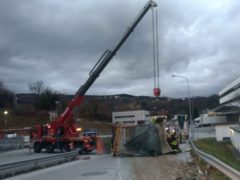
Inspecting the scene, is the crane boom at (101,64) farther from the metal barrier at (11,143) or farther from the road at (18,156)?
the metal barrier at (11,143)

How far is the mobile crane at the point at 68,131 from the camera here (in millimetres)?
37156

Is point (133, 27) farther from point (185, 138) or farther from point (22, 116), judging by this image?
point (22, 116)

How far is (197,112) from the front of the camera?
564 ft

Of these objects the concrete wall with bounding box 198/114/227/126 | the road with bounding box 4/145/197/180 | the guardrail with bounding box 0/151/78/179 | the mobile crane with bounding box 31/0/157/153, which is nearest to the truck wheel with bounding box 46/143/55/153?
the mobile crane with bounding box 31/0/157/153

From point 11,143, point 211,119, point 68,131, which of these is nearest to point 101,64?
point 68,131

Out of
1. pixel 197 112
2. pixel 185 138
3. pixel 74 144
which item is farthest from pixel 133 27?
pixel 197 112

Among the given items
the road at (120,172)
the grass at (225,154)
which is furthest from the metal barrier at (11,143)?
the road at (120,172)

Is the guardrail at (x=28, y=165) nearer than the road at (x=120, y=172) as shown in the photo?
No

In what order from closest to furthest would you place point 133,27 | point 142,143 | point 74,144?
point 142,143 < point 133,27 < point 74,144

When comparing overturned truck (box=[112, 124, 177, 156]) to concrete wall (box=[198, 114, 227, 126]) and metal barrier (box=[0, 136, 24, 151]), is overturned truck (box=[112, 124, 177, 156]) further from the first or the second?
concrete wall (box=[198, 114, 227, 126])

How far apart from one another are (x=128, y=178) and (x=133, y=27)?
2109 centimetres

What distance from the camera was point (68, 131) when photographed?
39844 mm

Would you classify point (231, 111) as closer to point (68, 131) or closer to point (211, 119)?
point (211, 119)

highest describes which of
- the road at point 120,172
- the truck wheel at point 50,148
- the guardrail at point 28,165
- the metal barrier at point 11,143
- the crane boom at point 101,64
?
the crane boom at point 101,64
